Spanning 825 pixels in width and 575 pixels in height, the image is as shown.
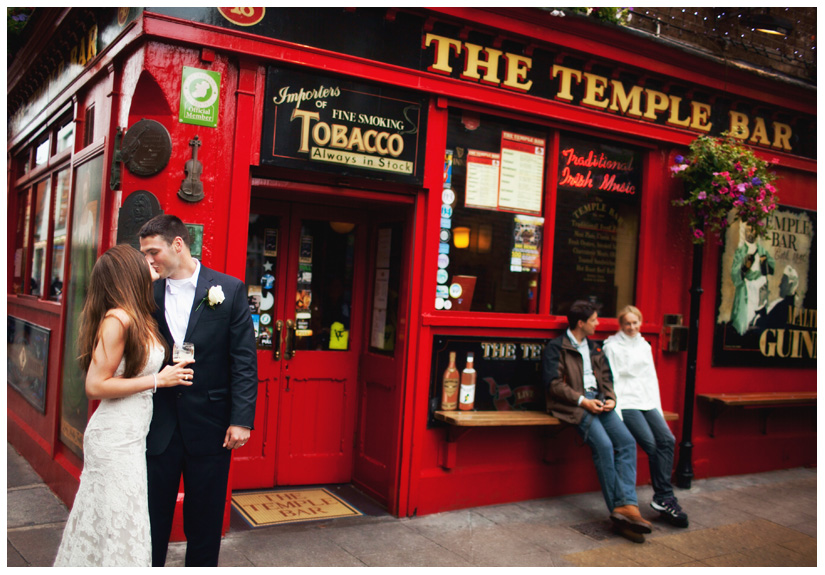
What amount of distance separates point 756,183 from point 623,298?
161 centimetres

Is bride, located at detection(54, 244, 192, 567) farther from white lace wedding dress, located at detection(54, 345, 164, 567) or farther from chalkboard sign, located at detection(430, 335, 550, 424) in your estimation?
chalkboard sign, located at detection(430, 335, 550, 424)

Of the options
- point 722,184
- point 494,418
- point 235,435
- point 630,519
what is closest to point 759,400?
point 722,184

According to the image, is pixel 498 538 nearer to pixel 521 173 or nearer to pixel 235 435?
pixel 235 435

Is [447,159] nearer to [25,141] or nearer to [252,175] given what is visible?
[252,175]

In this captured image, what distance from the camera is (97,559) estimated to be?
3.04m

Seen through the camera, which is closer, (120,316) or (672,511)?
(120,316)

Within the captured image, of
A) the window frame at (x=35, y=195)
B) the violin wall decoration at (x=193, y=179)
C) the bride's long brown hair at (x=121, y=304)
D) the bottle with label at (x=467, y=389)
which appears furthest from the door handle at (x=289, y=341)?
the bride's long brown hair at (x=121, y=304)

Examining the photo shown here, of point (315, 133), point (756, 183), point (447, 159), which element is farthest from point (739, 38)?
point (315, 133)

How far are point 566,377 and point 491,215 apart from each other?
1519 millimetres

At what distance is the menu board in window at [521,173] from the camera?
6.13 meters

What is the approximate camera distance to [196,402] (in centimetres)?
353

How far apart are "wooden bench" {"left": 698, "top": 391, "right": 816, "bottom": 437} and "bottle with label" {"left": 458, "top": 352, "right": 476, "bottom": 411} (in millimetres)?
2760

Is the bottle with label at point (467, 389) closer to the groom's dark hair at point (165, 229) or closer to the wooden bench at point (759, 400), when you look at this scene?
the wooden bench at point (759, 400)

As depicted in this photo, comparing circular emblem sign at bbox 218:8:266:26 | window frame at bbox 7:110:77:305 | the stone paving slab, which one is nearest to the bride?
the stone paving slab
